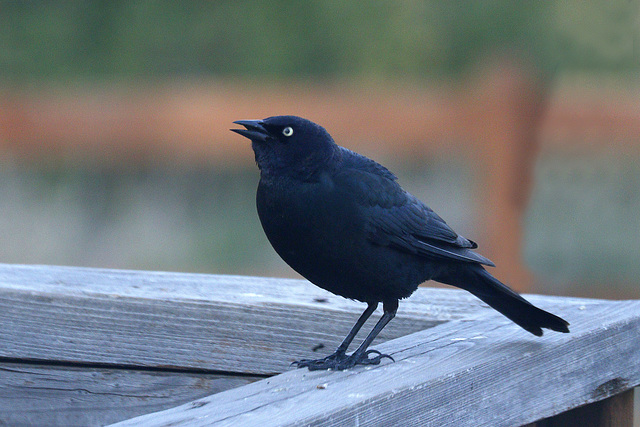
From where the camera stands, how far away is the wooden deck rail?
6.71ft

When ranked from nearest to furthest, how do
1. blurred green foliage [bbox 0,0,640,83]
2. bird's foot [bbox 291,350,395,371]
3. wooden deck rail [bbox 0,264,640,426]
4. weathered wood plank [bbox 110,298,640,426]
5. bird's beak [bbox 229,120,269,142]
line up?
weathered wood plank [bbox 110,298,640,426], bird's foot [bbox 291,350,395,371], wooden deck rail [bbox 0,264,640,426], bird's beak [bbox 229,120,269,142], blurred green foliage [bbox 0,0,640,83]

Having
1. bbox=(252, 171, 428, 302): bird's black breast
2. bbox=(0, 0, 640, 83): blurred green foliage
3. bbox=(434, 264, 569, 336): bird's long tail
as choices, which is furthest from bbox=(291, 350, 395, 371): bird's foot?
bbox=(0, 0, 640, 83): blurred green foliage

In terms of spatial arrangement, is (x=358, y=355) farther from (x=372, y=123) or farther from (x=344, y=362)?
(x=372, y=123)

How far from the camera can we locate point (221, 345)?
2.22 m

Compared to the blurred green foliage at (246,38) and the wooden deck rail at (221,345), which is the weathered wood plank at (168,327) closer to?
the wooden deck rail at (221,345)

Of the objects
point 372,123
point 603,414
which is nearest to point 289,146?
point 603,414

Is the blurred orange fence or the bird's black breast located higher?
the blurred orange fence

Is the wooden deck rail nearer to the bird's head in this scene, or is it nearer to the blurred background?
the bird's head

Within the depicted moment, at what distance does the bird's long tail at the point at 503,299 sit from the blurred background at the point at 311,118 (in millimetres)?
2674

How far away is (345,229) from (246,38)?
22.8 feet

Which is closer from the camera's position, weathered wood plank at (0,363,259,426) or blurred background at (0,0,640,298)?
weathered wood plank at (0,363,259,426)

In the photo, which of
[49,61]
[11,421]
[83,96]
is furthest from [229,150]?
[11,421]

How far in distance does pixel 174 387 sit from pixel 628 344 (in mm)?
1172

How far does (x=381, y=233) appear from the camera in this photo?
2217 mm
